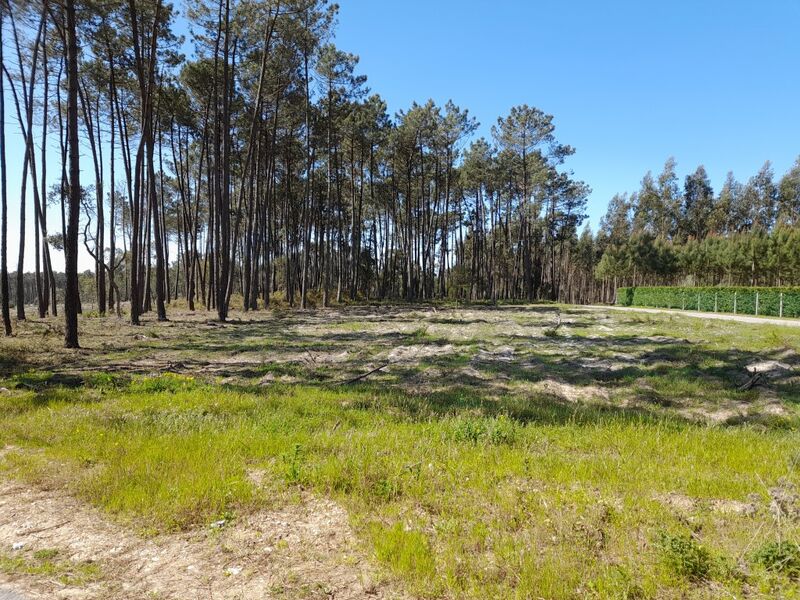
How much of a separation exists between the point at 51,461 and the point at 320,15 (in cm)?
2828

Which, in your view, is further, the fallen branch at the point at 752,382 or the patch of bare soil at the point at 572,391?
the fallen branch at the point at 752,382

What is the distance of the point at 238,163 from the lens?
35.6 meters

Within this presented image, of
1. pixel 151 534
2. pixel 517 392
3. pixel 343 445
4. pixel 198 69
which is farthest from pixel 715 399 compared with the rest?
pixel 198 69

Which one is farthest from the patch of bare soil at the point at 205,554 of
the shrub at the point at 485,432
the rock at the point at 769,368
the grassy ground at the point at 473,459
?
the rock at the point at 769,368

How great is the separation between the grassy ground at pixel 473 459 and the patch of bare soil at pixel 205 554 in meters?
0.18

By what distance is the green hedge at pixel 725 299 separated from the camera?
2650 centimetres

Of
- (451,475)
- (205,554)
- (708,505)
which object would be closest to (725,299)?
(708,505)

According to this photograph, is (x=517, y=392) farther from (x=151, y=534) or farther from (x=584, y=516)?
(x=151, y=534)

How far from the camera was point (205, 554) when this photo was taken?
3104 millimetres

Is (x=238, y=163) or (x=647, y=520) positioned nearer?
(x=647, y=520)

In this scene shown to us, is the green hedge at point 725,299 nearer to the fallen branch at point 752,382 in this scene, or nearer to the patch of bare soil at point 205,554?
the fallen branch at point 752,382

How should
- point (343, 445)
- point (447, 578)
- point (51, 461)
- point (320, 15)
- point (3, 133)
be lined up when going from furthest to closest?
point (320, 15) → point (3, 133) → point (343, 445) → point (51, 461) → point (447, 578)

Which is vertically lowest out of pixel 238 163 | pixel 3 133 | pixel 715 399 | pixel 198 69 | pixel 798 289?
pixel 715 399

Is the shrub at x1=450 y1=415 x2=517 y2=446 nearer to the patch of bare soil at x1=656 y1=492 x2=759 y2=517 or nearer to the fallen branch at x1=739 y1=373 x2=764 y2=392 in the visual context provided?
the patch of bare soil at x1=656 y1=492 x2=759 y2=517
